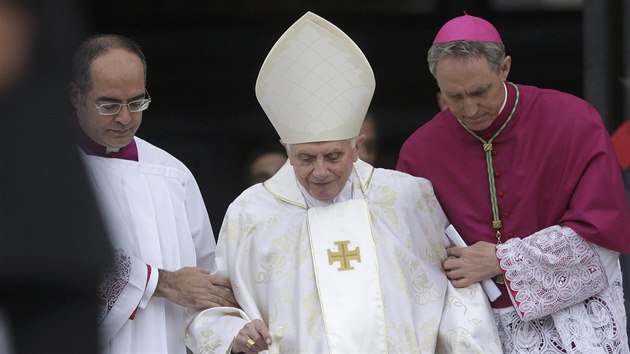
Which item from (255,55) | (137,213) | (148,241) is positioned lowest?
(148,241)

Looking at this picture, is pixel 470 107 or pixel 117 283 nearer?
pixel 470 107

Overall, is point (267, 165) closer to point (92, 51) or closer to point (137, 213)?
point (137, 213)

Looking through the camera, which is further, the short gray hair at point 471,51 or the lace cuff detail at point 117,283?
the lace cuff detail at point 117,283

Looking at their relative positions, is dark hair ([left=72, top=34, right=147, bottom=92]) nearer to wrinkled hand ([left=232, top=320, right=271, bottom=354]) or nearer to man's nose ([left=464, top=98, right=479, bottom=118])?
wrinkled hand ([left=232, top=320, right=271, bottom=354])

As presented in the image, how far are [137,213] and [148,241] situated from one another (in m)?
0.11

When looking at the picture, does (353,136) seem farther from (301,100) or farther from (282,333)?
(282,333)

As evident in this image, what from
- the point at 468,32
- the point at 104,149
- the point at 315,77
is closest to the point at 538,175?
the point at 468,32

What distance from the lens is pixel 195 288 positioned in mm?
4242

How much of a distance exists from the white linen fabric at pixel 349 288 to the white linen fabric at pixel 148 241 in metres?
0.24

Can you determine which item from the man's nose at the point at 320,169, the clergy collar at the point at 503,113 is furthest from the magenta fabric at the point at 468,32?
the man's nose at the point at 320,169

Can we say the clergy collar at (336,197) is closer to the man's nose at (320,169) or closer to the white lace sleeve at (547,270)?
the man's nose at (320,169)

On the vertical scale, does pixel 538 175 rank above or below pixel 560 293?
above

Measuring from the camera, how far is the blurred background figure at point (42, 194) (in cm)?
146

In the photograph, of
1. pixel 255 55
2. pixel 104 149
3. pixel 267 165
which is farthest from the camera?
pixel 255 55
